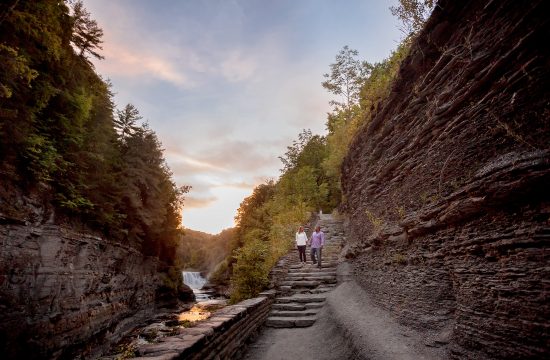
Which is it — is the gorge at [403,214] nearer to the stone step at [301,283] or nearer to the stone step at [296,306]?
the stone step at [301,283]

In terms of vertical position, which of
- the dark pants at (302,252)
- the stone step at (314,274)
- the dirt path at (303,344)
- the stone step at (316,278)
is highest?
the dark pants at (302,252)

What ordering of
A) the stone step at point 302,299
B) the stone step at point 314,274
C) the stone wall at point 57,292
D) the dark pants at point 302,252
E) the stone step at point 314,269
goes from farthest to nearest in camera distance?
the dark pants at point 302,252, the stone step at point 314,269, the stone step at point 314,274, the stone wall at point 57,292, the stone step at point 302,299

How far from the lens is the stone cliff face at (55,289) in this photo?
9195 mm

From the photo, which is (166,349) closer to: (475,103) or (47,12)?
(475,103)

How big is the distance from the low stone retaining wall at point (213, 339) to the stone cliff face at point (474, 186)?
3.17m

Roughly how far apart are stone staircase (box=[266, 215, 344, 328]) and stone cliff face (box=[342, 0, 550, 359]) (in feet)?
7.48

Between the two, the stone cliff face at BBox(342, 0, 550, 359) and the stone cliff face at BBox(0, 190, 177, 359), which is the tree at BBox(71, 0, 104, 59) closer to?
the stone cliff face at BBox(0, 190, 177, 359)

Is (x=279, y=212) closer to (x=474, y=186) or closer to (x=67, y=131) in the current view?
(x=67, y=131)

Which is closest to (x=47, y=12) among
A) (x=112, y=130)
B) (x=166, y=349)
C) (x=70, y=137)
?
(x=70, y=137)

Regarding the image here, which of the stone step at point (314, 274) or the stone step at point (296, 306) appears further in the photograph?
the stone step at point (314, 274)

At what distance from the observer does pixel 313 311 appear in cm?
820

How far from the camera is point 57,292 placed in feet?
36.7

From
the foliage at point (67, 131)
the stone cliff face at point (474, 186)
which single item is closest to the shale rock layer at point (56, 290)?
the foliage at point (67, 131)

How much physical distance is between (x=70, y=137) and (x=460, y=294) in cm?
1459
